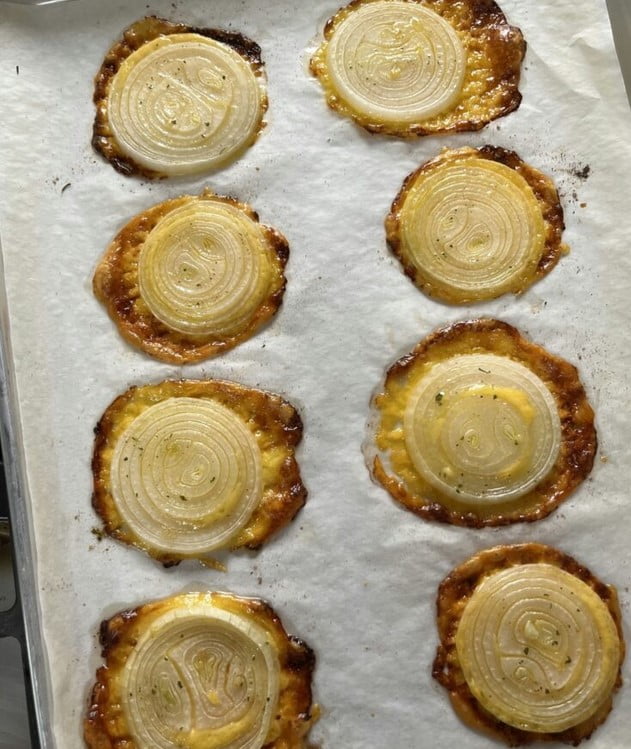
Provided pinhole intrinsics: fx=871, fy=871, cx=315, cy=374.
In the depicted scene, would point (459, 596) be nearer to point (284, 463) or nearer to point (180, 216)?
point (284, 463)

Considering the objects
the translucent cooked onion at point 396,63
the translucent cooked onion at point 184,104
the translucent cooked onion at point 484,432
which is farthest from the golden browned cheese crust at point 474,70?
the translucent cooked onion at point 484,432

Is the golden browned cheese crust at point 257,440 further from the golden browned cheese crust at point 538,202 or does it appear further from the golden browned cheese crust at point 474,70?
the golden browned cheese crust at point 474,70

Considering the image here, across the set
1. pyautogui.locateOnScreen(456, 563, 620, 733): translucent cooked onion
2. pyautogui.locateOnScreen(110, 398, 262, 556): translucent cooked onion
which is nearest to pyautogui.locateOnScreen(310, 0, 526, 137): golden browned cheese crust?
pyautogui.locateOnScreen(110, 398, 262, 556): translucent cooked onion

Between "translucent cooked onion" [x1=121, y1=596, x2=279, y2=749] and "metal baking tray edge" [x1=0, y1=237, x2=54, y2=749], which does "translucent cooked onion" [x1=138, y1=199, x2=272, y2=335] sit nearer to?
"metal baking tray edge" [x1=0, y1=237, x2=54, y2=749]

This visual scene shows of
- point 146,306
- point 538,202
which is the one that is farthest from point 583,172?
point 146,306

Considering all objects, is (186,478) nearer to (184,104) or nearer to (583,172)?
(184,104)

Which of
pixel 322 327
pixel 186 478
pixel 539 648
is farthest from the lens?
pixel 322 327
